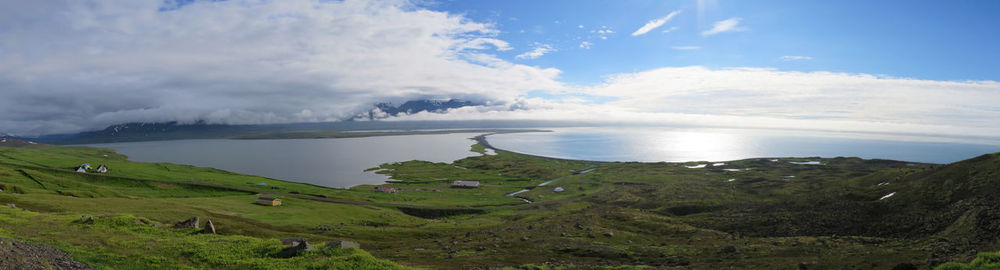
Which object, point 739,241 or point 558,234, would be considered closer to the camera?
point 739,241

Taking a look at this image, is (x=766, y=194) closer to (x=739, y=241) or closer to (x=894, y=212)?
(x=894, y=212)

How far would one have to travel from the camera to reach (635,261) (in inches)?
1254

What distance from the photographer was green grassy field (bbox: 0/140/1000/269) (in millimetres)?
24594

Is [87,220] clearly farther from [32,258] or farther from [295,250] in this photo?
[295,250]

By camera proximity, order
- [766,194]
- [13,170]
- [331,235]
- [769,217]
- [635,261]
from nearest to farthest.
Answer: [635,261]
[331,235]
[769,217]
[766,194]
[13,170]

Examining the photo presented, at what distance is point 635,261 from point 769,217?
32.1 metres

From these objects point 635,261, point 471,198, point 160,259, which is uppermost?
point 160,259

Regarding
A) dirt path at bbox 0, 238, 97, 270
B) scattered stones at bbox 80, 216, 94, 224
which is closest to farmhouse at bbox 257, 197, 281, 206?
scattered stones at bbox 80, 216, 94, 224

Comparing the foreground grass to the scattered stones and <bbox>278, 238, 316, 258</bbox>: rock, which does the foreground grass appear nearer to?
<bbox>278, 238, 316, 258</bbox>: rock

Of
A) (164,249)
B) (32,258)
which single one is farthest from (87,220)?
(32,258)

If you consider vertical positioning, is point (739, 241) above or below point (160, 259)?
below

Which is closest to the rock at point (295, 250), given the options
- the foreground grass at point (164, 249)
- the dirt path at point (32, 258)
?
the foreground grass at point (164, 249)

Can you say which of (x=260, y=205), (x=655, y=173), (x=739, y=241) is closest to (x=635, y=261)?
(x=739, y=241)

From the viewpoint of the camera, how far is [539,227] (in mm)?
49906
